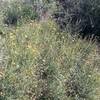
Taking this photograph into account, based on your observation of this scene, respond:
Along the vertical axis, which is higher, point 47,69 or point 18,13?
point 18,13

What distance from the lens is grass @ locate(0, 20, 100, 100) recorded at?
4543mm

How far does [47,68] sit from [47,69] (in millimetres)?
36

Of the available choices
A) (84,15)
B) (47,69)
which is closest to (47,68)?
(47,69)

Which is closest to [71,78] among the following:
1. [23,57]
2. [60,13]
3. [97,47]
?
[23,57]

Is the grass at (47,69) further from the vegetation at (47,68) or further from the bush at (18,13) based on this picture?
the bush at (18,13)

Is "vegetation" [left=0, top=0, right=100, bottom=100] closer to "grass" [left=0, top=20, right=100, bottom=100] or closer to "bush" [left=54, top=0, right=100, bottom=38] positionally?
"grass" [left=0, top=20, right=100, bottom=100]

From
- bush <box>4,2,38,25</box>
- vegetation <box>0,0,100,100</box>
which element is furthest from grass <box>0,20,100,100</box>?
bush <box>4,2,38,25</box>

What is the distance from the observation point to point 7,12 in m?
7.12

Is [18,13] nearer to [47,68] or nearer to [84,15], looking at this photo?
[84,15]

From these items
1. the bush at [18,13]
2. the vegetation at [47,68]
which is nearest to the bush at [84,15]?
the bush at [18,13]

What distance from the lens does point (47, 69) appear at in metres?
4.99

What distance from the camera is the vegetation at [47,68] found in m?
4.56

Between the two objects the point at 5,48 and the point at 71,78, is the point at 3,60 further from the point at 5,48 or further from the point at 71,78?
the point at 71,78

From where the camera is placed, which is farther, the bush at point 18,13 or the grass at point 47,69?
the bush at point 18,13
